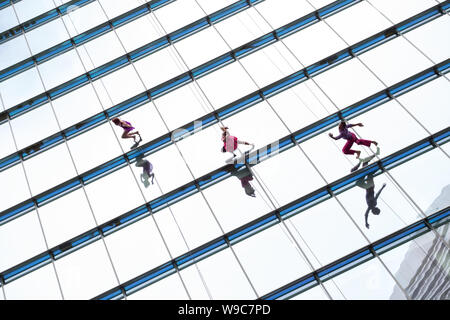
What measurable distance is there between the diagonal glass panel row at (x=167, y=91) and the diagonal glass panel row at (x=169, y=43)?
0.05 m

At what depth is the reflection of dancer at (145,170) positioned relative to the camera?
12750mm

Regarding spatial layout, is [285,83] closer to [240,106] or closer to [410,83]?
[240,106]

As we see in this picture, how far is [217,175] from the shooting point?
1245 centimetres

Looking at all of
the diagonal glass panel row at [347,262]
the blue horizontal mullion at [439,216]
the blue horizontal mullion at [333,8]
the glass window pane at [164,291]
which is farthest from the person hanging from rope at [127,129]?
the blue horizontal mullion at [439,216]

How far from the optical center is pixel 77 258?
11930mm

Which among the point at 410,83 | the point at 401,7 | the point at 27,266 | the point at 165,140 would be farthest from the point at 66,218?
the point at 401,7

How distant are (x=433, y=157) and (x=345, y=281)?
4.04 metres

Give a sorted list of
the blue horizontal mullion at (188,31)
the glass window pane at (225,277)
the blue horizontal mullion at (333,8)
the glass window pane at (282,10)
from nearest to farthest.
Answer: the glass window pane at (225,277) → the blue horizontal mullion at (333,8) → the glass window pane at (282,10) → the blue horizontal mullion at (188,31)

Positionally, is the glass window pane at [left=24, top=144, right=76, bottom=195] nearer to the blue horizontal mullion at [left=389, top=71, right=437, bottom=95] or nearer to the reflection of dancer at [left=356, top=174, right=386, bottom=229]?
the reflection of dancer at [left=356, top=174, right=386, bottom=229]

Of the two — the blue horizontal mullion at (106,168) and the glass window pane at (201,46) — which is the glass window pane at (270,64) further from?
the blue horizontal mullion at (106,168)

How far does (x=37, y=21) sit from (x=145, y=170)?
9255 mm

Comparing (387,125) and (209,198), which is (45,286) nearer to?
(209,198)

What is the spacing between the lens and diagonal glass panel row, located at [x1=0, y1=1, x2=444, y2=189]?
44.2 feet
